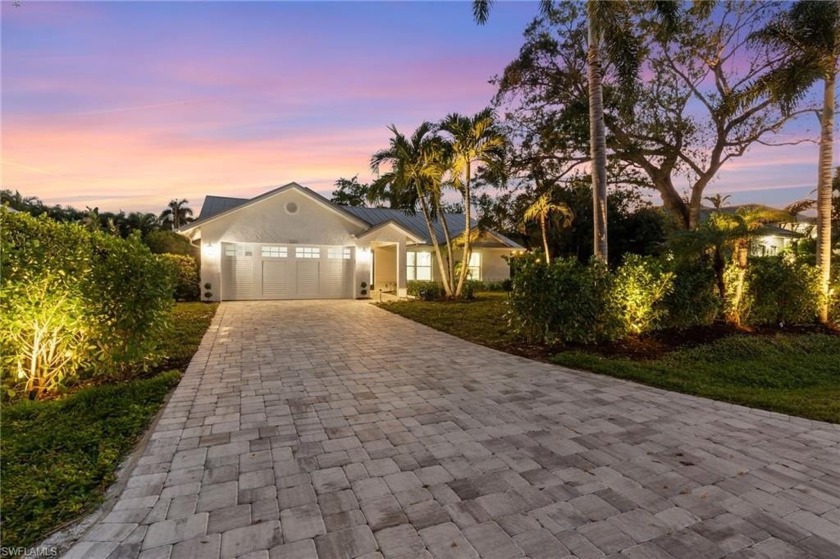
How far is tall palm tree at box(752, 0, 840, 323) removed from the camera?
33.8ft

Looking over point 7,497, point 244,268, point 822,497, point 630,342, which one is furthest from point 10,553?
point 244,268

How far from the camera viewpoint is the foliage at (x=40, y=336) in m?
4.82

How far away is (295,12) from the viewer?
9.02m

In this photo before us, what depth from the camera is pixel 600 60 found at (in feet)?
31.3

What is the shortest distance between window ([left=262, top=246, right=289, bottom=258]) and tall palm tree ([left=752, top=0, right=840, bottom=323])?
16.9 m

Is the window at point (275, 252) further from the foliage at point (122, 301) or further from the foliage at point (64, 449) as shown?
the foliage at point (64, 449)

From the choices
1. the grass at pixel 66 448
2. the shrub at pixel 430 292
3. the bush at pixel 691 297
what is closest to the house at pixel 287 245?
the shrub at pixel 430 292

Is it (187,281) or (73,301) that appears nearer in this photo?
(73,301)

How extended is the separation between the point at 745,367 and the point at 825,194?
6962 millimetres

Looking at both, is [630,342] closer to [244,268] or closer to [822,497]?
[822,497]

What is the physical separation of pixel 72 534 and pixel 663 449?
14.5 ft

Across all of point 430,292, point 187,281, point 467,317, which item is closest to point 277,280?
point 187,281

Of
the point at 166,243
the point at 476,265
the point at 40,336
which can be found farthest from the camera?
the point at 166,243

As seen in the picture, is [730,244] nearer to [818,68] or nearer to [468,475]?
[818,68]
